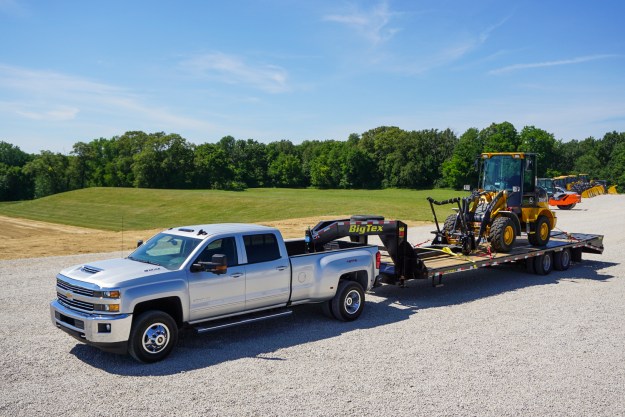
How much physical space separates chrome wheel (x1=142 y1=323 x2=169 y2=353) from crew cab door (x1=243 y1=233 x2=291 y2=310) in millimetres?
1441

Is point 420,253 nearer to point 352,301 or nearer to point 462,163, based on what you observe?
point 352,301

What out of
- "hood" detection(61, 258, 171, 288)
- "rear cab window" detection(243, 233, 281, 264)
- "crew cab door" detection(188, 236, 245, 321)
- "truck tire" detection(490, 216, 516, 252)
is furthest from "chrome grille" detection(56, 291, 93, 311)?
"truck tire" detection(490, 216, 516, 252)

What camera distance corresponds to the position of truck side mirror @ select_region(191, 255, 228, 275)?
7719 millimetres

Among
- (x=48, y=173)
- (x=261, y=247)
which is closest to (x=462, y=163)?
(x=48, y=173)

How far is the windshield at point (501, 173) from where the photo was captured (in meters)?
14.9

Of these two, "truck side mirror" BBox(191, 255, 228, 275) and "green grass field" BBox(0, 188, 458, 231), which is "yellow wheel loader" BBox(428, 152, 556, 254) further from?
"green grass field" BBox(0, 188, 458, 231)

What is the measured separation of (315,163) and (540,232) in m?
103

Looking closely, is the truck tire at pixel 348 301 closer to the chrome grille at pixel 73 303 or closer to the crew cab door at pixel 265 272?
the crew cab door at pixel 265 272

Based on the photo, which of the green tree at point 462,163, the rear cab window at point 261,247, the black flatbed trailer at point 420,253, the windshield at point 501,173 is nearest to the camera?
the rear cab window at point 261,247

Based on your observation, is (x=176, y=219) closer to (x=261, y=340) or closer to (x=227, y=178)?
(x=261, y=340)

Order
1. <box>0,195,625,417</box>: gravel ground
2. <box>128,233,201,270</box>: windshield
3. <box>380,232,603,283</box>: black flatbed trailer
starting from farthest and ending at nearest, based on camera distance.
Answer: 1. <box>380,232,603,283</box>: black flatbed trailer
2. <box>128,233,201,270</box>: windshield
3. <box>0,195,625,417</box>: gravel ground

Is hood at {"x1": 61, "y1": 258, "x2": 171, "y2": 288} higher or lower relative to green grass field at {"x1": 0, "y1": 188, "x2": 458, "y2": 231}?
higher

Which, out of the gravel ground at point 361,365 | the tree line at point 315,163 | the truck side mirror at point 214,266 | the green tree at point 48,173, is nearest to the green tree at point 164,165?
the tree line at point 315,163

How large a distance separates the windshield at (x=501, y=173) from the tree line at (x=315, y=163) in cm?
7246
